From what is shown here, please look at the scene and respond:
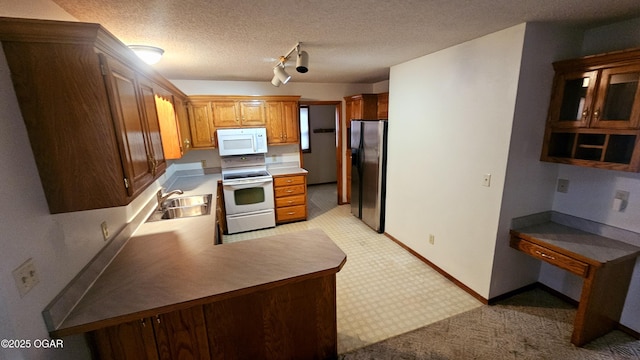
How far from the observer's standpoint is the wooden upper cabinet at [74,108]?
1.01 meters

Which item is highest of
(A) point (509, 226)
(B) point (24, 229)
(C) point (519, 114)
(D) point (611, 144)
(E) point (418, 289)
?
(C) point (519, 114)

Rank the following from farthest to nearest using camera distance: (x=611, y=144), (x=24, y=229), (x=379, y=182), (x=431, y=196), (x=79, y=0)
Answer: (x=379, y=182) < (x=431, y=196) < (x=611, y=144) < (x=79, y=0) < (x=24, y=229)

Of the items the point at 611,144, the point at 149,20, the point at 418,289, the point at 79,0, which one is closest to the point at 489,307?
the point at 418,289

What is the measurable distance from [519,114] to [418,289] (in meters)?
1.83

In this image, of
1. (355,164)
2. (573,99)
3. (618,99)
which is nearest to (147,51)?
(355,164)

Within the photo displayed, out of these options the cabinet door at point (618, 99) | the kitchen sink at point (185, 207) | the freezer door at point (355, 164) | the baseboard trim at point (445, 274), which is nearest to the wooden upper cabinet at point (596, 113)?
the cabinet door at point (618, 99)

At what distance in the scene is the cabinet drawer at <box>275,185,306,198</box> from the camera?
13.9 feet

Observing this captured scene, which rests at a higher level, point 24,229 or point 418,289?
point 24,229

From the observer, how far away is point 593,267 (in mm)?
1770

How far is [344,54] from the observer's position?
2.59m

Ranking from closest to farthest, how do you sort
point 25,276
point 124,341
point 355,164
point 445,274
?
point 25,276 → point 124,341 → point 445,274 → point 355,164

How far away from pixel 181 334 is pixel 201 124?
3243mm

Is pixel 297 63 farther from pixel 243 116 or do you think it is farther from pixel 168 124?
pixel 243 116

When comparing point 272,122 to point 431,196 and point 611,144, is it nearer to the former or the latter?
point 431,196
